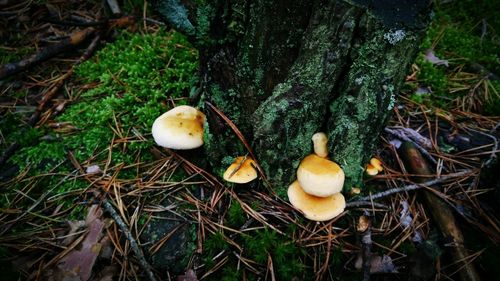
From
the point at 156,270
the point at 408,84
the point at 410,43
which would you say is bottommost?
the point at 156,270

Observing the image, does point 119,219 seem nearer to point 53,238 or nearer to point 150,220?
point 150,220

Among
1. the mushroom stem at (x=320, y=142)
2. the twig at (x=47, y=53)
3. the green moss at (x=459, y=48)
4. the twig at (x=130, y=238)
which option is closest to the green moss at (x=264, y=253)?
the twig at (x=130, y=238)

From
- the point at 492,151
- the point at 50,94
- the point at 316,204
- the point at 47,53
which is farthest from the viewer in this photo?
the point at 47,53

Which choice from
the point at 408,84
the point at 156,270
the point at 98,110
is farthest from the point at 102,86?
the point at 408,84

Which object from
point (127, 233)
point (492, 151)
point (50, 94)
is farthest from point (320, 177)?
point (50, 94)

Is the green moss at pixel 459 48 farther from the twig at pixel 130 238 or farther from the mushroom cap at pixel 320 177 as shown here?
the twig at pixel 130 238

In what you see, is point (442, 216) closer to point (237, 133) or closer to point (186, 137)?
point (237, 133)
